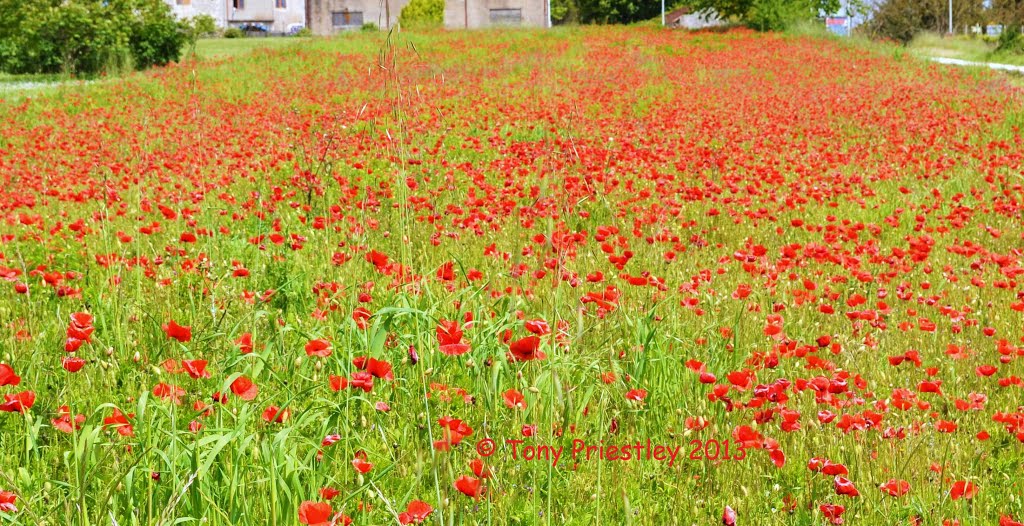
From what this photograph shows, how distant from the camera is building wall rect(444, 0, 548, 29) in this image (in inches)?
1999

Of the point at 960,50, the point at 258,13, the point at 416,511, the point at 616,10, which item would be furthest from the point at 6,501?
the point at 258,13

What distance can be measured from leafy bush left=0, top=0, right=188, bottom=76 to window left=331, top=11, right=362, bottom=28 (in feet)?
98.6

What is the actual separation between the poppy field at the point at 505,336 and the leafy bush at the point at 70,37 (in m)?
15.5

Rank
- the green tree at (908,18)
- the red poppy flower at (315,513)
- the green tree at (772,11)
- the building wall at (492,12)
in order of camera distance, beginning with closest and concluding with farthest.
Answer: the red poppy flower at (315,513), the green tree at (772,11), the green tree at (908,18), the building wall at (492,12)

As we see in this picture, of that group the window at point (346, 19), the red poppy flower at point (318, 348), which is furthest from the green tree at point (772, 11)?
the red poppy flower at point (318, 348)

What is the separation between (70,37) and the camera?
2389cm

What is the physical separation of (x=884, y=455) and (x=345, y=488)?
5.79 ft

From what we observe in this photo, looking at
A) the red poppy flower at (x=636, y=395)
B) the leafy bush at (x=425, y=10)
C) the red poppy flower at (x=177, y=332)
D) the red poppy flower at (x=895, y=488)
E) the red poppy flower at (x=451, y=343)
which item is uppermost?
the leafy bush at (x=425, y=10)

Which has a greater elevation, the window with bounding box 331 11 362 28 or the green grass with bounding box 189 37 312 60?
the window with bounding box 331 11 362 28

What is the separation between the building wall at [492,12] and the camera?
5078 cm

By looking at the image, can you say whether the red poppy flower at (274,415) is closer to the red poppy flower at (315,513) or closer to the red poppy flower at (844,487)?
the red poppy flower at (315,513)

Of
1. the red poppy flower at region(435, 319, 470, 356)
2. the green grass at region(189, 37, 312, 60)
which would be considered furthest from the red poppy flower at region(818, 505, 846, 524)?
the green grass at region(189, 37, 312, 60)

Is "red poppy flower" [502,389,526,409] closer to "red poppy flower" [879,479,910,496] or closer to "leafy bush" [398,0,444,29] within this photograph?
"red poppy flower" [879,479,910,496]

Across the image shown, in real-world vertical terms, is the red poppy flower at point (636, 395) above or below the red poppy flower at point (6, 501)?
below
